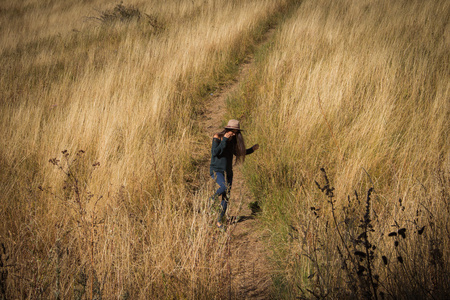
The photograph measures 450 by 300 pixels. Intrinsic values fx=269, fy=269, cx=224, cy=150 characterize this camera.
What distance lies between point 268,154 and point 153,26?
7329 millimetres

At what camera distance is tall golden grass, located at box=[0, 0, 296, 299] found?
1.80 metres

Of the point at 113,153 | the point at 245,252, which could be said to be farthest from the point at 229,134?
the point at 113,153

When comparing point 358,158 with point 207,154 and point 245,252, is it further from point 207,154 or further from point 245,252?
point 207,154

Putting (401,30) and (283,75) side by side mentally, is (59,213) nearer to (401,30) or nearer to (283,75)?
(283,75)

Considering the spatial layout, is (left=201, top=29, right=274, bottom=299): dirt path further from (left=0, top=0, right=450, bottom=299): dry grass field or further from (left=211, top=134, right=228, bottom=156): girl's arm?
(left=211, top=134, right=228, bottom=156): girl's arm

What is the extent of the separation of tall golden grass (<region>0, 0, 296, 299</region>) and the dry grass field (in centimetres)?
2

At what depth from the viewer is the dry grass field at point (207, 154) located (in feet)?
5.65

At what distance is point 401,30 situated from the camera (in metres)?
5.93

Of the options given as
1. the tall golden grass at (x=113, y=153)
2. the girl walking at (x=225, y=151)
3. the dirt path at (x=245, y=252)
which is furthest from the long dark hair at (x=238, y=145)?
the tall golden grass at (x=113, y=153)

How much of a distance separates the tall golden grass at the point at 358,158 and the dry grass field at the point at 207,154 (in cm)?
2

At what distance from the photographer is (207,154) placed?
4.32 meters

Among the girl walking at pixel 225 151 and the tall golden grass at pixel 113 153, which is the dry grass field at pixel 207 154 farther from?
the girl walking at pixel 225 151

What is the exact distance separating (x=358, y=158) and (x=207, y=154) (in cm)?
231

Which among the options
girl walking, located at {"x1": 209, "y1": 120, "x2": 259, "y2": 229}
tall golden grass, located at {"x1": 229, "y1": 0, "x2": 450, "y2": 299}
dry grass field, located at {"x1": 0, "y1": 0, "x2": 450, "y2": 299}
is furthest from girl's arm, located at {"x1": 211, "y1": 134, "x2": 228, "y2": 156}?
tall golden grass, located at {"x1": 229, "y1": 0, "x2": 450, "y2": 299}
